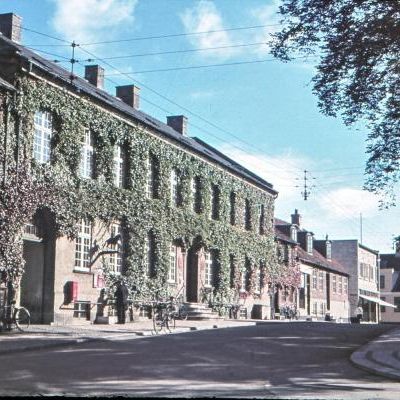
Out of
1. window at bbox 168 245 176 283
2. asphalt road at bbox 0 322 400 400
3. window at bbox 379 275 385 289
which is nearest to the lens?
asphalt road at bbox 0 322 400 400

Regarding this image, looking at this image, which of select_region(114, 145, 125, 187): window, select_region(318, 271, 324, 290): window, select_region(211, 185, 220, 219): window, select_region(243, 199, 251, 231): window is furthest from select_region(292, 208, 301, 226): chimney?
select_region(114, 145, 125, 187): window

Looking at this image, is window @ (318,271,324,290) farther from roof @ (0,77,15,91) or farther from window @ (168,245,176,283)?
roof @ (0,77,15,91)

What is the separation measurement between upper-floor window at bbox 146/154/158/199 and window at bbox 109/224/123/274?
3329 millimetres

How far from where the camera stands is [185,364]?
508 inches

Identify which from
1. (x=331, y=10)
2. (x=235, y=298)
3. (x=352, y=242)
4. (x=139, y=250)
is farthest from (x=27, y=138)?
(x=352, y=242)

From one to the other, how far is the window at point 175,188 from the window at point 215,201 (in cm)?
435

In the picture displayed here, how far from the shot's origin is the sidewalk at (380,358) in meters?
12.4

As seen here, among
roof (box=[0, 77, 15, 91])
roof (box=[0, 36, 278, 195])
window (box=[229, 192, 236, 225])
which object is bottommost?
window (box=[229, 192, 236, 225])

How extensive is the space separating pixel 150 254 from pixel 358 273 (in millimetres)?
47789

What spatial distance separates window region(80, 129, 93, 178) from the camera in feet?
83.4

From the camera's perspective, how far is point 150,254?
29672 mm

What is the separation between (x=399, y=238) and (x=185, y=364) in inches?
365

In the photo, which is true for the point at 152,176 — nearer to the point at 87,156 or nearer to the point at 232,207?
the point at 87,156

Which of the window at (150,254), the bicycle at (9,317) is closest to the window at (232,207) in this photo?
the window at (150,254)
